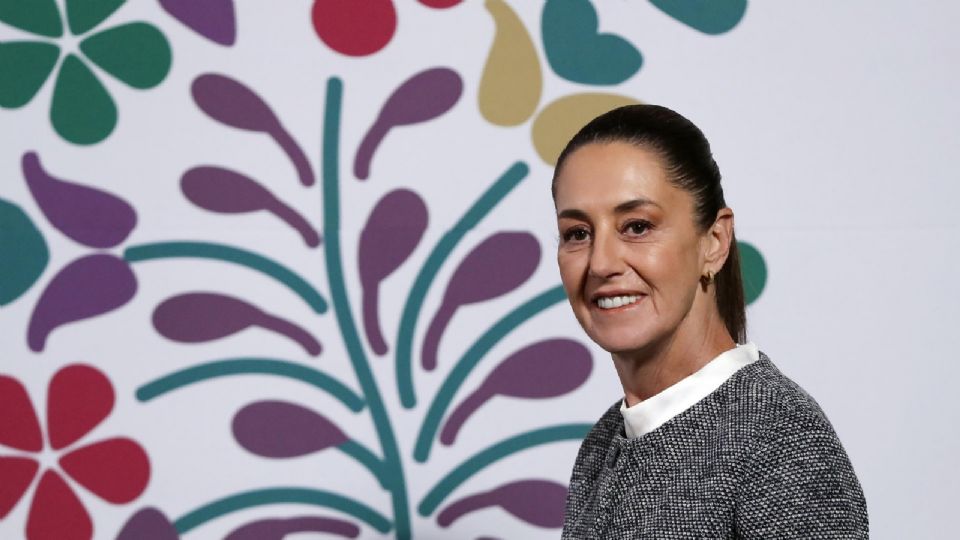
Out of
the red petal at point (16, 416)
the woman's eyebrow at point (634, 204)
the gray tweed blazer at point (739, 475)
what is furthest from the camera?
the red petal at point (16, 416)

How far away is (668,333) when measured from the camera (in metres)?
1.24

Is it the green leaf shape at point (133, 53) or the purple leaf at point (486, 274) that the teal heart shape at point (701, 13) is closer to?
the purple leaf at point (486, 274)

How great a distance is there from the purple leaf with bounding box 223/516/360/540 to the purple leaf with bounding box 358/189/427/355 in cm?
30

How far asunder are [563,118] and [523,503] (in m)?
0.66

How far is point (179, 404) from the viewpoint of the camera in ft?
6.56

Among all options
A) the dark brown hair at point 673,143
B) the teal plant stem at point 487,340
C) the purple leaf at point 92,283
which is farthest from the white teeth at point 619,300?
the purple leaf at point 92,283

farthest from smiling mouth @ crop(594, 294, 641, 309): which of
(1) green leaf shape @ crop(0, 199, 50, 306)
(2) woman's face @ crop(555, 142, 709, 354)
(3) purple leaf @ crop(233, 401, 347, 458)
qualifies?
(1) green leaf shape @ crop(0, 199, 50, 306)

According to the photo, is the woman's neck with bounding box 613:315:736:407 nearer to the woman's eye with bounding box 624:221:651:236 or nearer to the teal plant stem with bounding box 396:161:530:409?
the woman's eye with bounding box 624:221:651:236

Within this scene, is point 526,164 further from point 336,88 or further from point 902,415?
point 902,415

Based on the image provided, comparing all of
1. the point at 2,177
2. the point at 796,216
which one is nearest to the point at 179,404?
the point at 2,177

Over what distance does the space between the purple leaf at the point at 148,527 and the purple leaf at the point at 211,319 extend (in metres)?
0.30

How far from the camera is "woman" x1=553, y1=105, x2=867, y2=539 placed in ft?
3.66

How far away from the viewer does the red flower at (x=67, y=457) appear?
6.55 ft

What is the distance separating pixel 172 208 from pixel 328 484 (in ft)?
1.75
